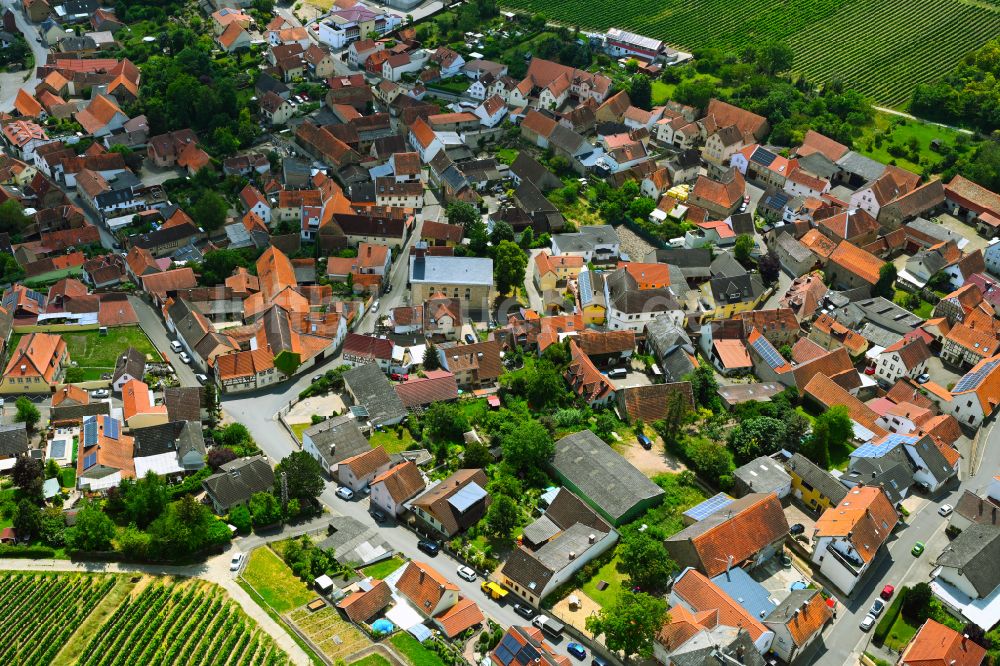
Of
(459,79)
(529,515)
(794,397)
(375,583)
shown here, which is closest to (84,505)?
(375,583)

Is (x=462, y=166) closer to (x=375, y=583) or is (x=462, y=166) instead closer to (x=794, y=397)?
(x=794, y=397)

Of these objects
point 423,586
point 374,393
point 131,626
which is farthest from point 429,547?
point 131,626

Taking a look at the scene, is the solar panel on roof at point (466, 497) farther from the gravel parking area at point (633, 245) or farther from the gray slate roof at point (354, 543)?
the gravel parking area at point (633, 245)

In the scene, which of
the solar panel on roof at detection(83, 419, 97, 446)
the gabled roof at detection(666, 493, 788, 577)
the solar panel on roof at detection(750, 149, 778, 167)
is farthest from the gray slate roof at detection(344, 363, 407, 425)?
the solar panel on roof at detection(750, 149, 778, 167)

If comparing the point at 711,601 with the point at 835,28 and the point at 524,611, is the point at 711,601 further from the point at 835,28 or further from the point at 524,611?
the point at 835,28

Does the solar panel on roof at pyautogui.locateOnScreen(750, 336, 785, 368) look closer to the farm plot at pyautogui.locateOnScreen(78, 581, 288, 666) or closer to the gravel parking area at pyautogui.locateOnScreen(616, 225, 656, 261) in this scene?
the gravel parking area at pyautogui.locateOnScreen(616, 225, 656, 261)

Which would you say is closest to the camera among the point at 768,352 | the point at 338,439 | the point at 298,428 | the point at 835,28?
the point at 338,439
